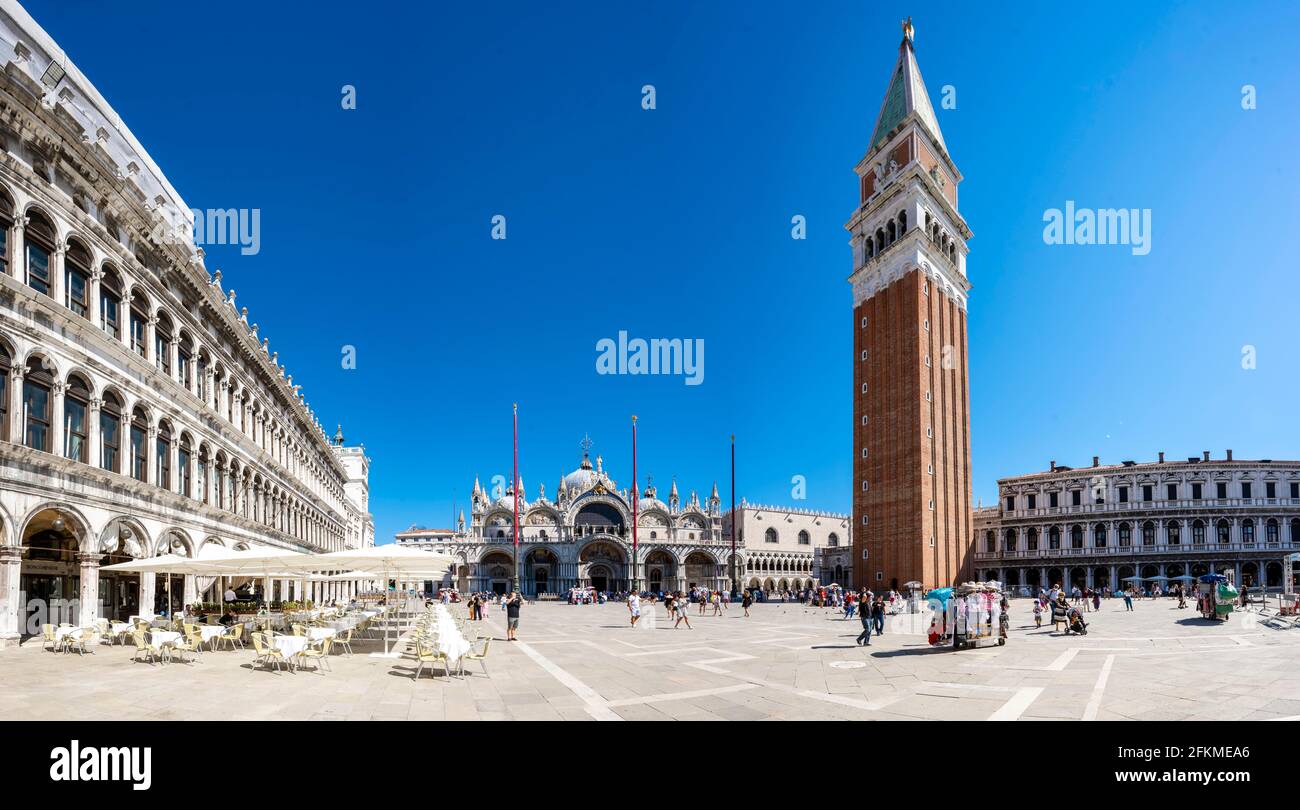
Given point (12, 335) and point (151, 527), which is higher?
point (12, 335)

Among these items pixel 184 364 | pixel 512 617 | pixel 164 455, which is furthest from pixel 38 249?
pixel 512 617

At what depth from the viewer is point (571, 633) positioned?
27.3m

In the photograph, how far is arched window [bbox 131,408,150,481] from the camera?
74.0 ft

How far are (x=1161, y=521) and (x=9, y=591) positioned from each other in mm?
79133

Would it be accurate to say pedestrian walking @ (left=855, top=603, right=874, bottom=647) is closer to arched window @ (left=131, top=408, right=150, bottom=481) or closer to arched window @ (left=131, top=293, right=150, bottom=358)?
arched window @ (left=131, top=408, right=150, bottom=481)

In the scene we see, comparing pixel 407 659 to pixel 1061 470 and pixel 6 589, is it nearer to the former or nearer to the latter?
pixel 6 589

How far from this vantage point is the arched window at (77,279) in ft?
64.1

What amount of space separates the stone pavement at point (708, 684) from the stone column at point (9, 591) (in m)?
0.75

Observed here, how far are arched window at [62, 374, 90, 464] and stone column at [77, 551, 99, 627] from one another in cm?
266

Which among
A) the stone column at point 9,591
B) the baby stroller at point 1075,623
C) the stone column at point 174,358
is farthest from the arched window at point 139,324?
the baby stroller at point 1075,623

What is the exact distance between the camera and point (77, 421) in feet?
64.8

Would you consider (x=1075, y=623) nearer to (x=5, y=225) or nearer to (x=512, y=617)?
Answer: (x=512, y=617)
